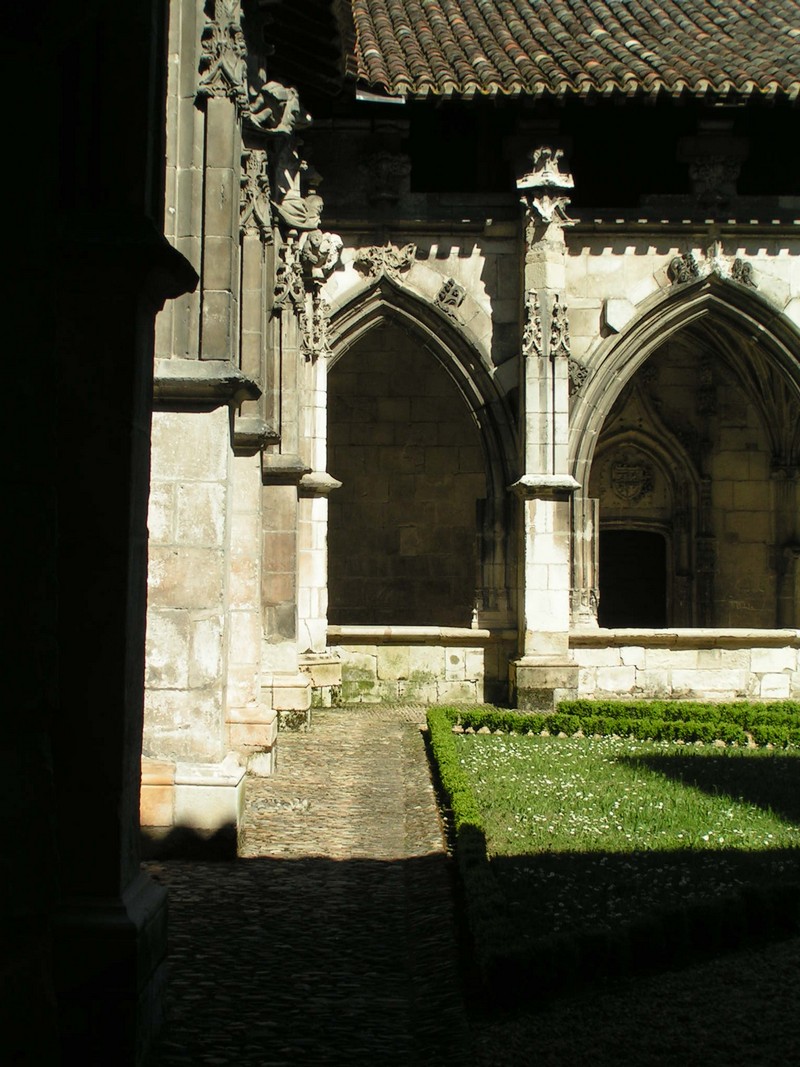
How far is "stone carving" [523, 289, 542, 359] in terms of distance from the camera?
1293 centimetres

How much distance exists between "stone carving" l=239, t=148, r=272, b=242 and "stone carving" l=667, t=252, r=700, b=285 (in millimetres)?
6099

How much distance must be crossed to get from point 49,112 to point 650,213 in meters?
11.7

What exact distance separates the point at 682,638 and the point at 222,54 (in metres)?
8.47

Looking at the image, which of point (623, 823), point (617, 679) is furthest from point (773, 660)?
point (623, 823)

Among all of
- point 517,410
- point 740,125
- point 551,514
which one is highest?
point 740,125

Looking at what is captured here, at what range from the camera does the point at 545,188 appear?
12984mm

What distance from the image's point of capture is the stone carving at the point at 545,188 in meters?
13.0

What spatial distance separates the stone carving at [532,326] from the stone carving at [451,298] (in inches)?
32.9

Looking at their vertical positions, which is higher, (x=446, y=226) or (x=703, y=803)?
(x=446, y=226)

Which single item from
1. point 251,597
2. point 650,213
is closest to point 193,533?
point 251,597

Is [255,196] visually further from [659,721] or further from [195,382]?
[659,721]

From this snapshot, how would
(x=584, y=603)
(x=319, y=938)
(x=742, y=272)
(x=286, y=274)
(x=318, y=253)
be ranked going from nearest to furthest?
(x=319, y=938) < (x=286, y=274) < (x=318, y=253) < (x=742, y=272) < (x=584, y=603)

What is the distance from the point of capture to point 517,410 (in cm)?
1341

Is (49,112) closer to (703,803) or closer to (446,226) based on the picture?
(703,803)
